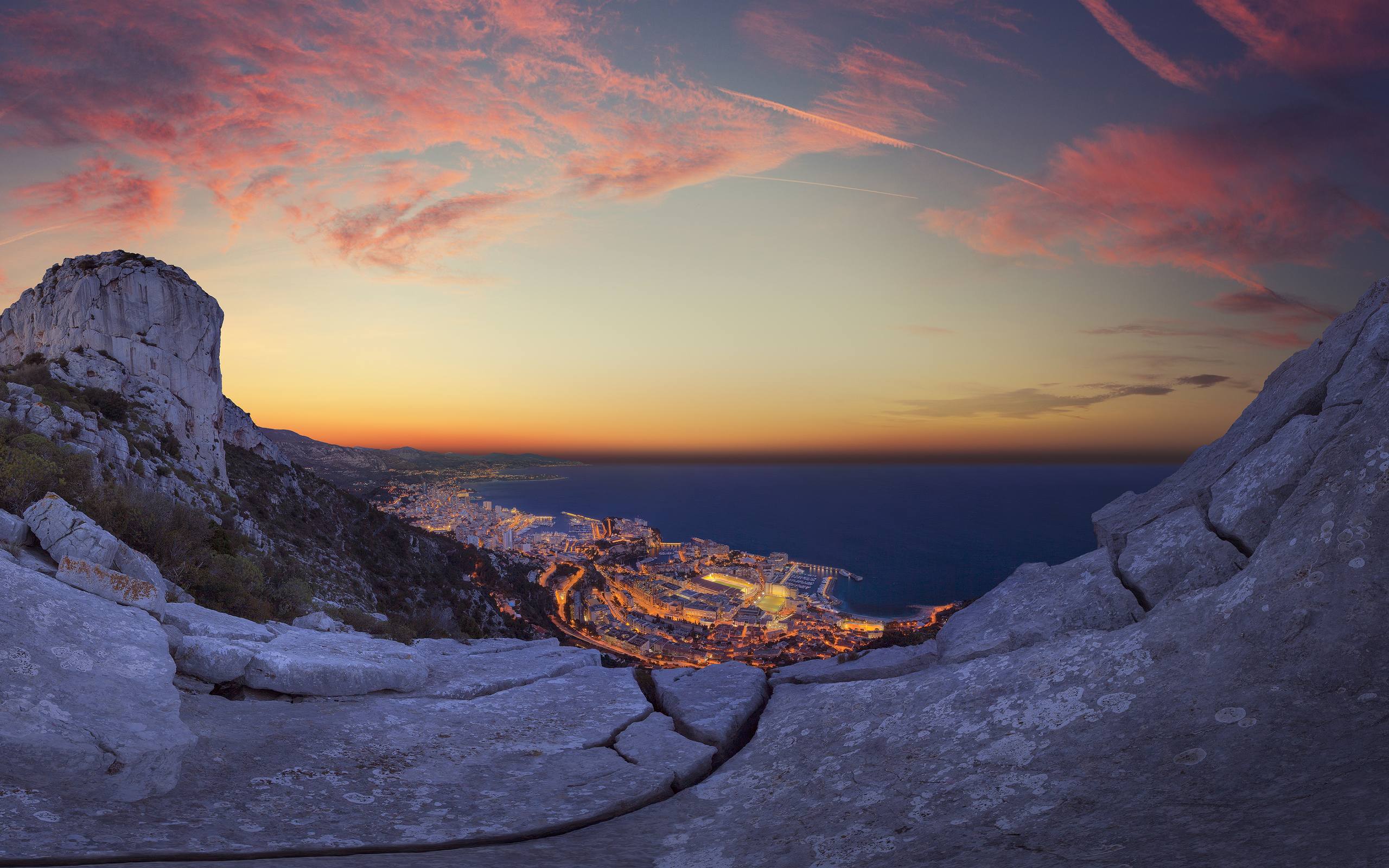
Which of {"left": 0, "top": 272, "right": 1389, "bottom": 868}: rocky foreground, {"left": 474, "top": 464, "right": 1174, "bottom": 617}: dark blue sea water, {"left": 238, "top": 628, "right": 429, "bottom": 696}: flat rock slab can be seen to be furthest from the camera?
{"left": 474, "top": 464, "right": 1174, "bottom": 617}: dark blue sea water

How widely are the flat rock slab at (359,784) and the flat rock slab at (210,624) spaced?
5.70ft

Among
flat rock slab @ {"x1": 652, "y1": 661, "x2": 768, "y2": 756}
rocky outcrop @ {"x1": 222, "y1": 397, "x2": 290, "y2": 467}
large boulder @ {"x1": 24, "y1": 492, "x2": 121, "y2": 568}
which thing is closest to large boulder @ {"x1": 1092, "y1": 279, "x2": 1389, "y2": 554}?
flat rock slab @ {"x1": 652, "y1": 661, "x2": 768, "y2": 756}

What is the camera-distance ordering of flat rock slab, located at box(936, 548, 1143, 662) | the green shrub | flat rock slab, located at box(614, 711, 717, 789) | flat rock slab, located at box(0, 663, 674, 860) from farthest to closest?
the green shrub → flat rock slab, located at box(936, 548, 1143, 662) → flat rock slab, located at box(614, 711, 717, 789) → flat rock slab, located at box(0, 663, 674, 860)

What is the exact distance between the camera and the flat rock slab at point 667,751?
17.1 feet

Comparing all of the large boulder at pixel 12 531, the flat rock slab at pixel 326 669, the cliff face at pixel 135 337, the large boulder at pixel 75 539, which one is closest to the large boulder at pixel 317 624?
the flat rock slab at pixel 326 669

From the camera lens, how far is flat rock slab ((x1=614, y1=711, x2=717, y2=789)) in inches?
206

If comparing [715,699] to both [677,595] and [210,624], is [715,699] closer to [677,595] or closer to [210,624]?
[210,624]

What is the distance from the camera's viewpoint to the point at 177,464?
26172 millimetres

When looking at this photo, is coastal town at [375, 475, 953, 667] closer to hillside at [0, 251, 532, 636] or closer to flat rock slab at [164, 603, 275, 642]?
flat rock slab at [164, 603, 275, 642]

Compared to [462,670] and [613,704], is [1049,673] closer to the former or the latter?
[613,704]

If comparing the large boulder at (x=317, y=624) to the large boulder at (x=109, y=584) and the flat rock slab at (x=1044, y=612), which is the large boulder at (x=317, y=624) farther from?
the flat rock slab at (x=1044, y=612)

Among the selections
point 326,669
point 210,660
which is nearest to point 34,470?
point 210,660

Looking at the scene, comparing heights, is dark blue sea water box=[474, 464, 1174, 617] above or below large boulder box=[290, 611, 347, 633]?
below

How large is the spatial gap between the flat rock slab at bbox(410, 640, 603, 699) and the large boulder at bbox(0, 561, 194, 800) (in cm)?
271
